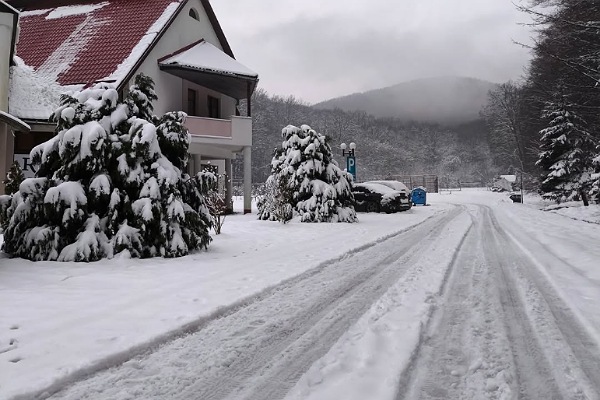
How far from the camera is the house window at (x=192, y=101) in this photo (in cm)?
1880

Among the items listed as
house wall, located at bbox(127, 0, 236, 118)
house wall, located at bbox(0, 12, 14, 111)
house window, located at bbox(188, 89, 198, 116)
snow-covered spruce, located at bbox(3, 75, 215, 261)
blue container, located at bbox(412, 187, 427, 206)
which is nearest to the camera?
snow-covered spruce, located at bbox(3, 75, 215, 261)

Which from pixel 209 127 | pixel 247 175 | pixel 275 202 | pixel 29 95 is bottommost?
pixel 275 202

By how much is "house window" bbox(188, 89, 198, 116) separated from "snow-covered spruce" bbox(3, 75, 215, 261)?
11.2 m

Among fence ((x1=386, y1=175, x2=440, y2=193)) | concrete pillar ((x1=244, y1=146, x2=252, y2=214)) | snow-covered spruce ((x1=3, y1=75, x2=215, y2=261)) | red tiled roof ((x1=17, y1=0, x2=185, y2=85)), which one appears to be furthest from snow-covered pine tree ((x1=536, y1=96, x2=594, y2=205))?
fence ((x1=386, y1=175, x2=440, y2=193))

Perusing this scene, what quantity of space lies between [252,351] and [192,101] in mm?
17579

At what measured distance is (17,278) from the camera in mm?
5387

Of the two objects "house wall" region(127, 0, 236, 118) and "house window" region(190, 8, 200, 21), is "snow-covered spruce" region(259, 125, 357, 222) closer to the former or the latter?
"house wall" region(127, 0, 236, 118)

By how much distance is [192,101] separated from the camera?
1903 cm

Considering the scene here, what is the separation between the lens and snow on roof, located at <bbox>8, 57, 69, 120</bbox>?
12319mm

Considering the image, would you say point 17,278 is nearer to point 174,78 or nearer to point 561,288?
point 561,288

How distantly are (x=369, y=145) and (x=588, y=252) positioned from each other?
113 metres

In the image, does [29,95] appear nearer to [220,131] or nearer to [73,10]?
[220,131]

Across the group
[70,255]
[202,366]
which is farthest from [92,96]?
[202,366]

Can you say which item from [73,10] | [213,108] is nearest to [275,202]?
[213,108]
